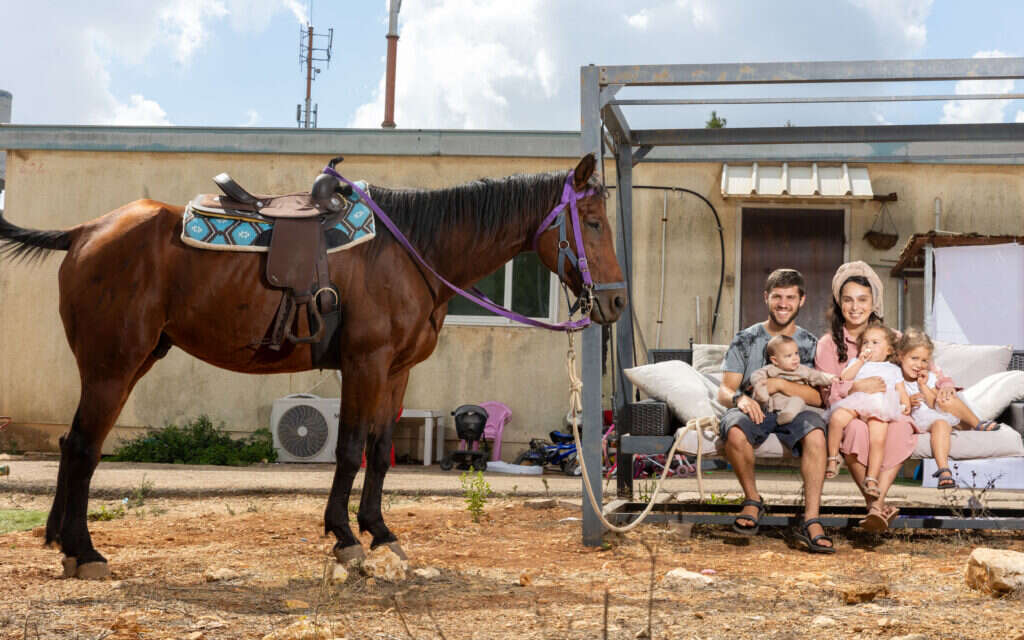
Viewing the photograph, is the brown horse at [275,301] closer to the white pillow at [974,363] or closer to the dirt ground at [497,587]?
the dirt ground at [497,587]

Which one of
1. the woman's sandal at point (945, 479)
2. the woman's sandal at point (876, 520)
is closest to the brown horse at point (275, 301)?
the woman's sandal at point (876, 520)

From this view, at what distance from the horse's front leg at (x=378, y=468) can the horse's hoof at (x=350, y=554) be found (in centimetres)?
16

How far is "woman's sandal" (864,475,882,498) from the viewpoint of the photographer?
4.72 m

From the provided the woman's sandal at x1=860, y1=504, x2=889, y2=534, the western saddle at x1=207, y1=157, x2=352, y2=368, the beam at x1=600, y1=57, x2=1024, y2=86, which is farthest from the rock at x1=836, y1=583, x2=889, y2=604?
the beam at x1=600, y1=57, x2=1024, y2=86

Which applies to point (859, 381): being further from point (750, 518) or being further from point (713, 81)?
point (713, 81)

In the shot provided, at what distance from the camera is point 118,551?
15.1ft

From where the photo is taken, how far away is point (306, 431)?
31.9ft

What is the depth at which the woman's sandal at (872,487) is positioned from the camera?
4.72m

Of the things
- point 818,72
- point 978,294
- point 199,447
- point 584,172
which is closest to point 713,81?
point 818,72

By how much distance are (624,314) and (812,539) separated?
1896mm

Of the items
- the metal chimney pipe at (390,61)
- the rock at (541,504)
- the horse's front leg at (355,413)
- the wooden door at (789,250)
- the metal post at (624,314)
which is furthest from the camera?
the metal chimney pipe at (390,61)

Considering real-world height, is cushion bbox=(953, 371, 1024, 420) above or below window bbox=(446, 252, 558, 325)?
below

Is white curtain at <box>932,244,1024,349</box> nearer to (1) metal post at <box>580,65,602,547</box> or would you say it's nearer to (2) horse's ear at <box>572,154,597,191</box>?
(1) metal post at <box>580,65,602,547</box>

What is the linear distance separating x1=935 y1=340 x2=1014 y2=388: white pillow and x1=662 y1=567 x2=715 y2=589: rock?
10.1ft
